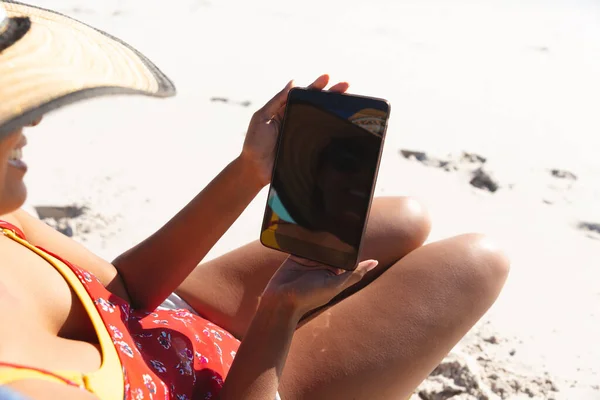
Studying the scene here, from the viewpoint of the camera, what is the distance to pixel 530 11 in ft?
13.6

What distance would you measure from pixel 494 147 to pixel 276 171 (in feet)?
5.89

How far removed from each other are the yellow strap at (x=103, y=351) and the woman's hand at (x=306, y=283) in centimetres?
27

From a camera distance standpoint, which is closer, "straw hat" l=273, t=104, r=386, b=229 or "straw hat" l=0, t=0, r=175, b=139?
"straw hat" l=0, t=0, r=175, b=139

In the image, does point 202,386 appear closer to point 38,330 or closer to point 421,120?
point 38,330

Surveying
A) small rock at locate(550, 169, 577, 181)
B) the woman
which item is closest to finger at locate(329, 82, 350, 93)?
the woman

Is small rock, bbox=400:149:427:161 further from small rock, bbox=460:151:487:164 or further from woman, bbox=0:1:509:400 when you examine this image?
woman, bbox=0:1:509:400

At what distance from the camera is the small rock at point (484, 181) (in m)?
2.53

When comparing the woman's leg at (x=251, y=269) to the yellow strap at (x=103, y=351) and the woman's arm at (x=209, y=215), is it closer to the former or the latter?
the woman's arm at (x=209, y=215)

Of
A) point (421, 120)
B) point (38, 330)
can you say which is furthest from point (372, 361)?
point (421, 120)

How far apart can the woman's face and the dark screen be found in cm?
46

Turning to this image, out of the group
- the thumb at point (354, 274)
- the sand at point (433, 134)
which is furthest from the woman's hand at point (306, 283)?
the sand at point (433, 134)

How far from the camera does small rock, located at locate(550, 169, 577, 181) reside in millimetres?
2611

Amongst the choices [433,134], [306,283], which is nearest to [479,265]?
[306,283]

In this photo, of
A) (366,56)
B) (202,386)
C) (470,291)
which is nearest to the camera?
(202,386)
